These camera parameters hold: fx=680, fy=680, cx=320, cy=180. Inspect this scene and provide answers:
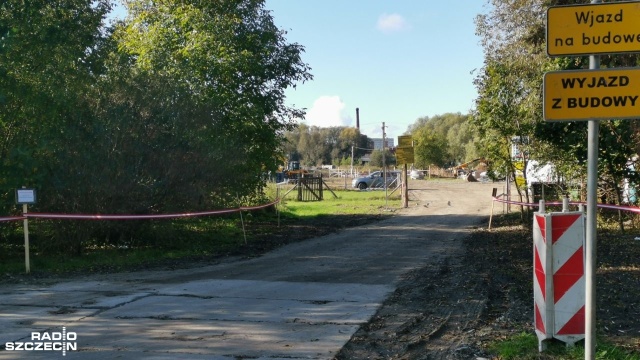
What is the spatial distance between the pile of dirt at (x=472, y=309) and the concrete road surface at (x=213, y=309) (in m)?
0.36

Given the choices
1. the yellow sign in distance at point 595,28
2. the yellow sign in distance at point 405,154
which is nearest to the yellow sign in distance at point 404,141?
the yellow sign in distance at point 405,154

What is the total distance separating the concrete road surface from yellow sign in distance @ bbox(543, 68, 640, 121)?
320 cm

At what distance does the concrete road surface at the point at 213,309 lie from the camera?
6.78 meters

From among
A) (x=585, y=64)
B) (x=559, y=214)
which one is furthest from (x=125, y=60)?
(x=559, y=214)

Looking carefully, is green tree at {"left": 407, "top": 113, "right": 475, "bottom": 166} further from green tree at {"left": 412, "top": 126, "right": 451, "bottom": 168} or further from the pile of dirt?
the pile of dirt

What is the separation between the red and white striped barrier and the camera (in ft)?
20.5

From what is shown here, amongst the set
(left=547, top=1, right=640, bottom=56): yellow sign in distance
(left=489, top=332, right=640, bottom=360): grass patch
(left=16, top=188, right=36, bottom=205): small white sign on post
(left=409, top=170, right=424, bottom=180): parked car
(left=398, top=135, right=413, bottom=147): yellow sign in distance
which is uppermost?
(left=398, top=135, right=413, bottom=147): yellow sign in distance

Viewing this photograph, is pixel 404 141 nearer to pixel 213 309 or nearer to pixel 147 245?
pixel 147 245

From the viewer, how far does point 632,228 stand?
17.7 metres

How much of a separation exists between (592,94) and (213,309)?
546 cm

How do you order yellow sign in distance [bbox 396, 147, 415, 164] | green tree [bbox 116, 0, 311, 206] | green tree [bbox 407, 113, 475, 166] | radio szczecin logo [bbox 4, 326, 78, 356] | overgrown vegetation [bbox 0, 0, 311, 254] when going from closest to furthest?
radio szczecin logo [bbox 4, 326, 78, 356] < overgrown vegetation [bbox 0, 0, 311, 254] < green tree [bbox 116, 0, 311, 206] < yellow sign in distance [bbox 396, 147, 415, 164] < green tree [bbox 407, 113, 475, 166]

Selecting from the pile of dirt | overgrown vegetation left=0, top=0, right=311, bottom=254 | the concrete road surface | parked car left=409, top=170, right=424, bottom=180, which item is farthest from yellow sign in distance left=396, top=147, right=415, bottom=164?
parked car left=409, top=170, right=424, bottom=180

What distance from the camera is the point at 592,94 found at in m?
4.91

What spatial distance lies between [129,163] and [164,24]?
21.5ft
